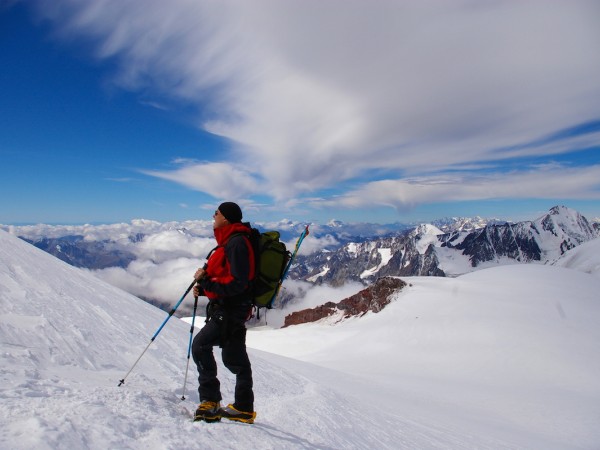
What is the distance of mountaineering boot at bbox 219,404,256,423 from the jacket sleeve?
1.87 m

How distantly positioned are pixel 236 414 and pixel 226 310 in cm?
167

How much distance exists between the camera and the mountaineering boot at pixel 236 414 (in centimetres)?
552

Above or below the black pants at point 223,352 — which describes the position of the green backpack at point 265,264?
above

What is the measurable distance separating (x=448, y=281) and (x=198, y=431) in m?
50.3

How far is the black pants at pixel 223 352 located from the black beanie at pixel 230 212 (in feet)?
4.75

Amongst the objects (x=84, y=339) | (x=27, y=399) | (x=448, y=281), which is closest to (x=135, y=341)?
(x=84, y=339)

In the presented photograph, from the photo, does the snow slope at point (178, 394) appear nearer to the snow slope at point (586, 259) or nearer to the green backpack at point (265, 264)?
the green backpack at point (265, 264)

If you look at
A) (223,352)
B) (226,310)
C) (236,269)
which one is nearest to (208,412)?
(223,352)

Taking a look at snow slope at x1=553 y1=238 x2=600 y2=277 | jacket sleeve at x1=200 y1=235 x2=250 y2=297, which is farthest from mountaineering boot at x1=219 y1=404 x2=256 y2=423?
snow slope at x1=553 y1=238 x2=600 y2=277

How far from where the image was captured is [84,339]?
22.8 ft

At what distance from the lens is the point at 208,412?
5297mm

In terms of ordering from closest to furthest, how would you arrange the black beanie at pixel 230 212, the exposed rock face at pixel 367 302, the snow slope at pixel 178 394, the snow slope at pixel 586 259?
the snow slope at pixel 178 394, the black beanie at pixel 230 212, the exposed rock face at pixel 367 302, the snow slope at pixel 586 259

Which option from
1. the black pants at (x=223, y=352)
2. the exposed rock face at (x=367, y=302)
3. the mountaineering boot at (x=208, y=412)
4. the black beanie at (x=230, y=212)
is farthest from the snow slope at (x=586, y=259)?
the mountaineering boot at (x=208, y=412)

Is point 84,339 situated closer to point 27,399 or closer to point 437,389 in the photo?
point 27,399
